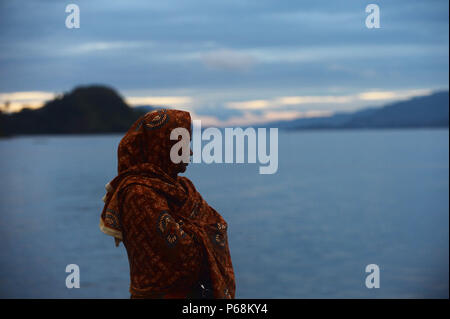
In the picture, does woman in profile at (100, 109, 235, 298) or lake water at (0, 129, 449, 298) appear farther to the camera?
lake water at (0, 129, 449, 298)

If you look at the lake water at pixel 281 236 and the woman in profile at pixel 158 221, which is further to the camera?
the lake water at pixel 281 236

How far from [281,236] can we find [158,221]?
33793 millimetres

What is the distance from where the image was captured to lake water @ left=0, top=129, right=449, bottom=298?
27.7m

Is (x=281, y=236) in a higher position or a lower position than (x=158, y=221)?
lower

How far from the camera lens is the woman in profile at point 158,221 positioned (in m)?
2.15

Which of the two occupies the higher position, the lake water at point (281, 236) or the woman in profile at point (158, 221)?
the woman in profile at point (158, 221)

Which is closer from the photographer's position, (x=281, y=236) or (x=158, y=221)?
(x=158, y=221)

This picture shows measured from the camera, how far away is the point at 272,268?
1153 inches

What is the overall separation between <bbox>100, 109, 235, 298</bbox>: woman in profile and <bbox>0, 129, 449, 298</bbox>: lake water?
22772 mm

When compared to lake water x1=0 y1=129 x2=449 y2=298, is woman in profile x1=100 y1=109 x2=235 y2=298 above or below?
above

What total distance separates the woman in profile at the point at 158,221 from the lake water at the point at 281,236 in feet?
74.7

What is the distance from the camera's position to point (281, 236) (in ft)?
116
